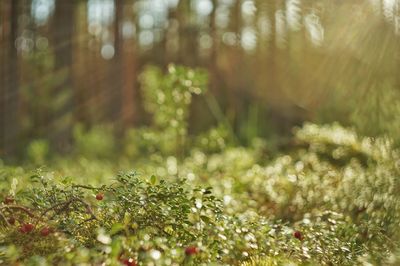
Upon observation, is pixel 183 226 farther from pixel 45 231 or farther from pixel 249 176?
pixel 249 176

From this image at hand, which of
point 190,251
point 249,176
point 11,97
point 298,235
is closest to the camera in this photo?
point 190,251

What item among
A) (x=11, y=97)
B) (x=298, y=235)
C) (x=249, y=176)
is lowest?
(x=11, y=97)

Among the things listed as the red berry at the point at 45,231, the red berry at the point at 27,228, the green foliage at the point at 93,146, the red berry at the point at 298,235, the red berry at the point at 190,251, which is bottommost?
the green foliage at the point at 93,146

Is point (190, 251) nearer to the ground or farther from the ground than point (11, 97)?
farther from the ground

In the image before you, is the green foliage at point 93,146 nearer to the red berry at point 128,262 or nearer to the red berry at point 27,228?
the red berry at point 27,228

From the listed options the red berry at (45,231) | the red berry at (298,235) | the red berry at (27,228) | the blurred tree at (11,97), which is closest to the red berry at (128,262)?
the red berry at (45,231)

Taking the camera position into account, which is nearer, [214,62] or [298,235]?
[298,235]

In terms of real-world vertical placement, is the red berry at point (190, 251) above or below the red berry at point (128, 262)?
above

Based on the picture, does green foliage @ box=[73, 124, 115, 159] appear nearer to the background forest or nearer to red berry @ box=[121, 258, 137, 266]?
the background forest

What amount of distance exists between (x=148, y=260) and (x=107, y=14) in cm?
1477

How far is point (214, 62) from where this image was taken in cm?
1361

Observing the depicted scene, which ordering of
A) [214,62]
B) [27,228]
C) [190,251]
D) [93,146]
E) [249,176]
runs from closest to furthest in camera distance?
[190,251] → [27,228] → [249,176] → [93,146] → [214,62]

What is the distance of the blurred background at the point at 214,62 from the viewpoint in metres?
3.22

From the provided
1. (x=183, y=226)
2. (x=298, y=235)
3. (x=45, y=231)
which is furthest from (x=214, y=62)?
(x=45, y=231)
